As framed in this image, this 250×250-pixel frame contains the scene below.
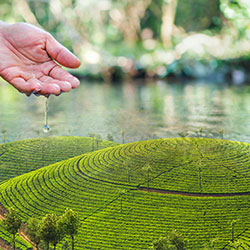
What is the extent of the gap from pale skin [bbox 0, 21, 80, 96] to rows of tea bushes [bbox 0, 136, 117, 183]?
2.24 metres

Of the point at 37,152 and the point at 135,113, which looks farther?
the point at 135,113

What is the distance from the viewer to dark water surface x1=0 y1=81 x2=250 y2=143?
26.0 ft

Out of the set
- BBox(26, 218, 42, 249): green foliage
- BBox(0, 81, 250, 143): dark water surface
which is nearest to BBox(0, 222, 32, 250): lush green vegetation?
BBox(26, 218, 42, 249): green foliage

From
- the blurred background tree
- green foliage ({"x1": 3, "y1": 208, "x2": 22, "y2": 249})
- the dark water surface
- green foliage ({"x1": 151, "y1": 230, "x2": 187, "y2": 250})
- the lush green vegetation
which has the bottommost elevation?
the lush green vegetation

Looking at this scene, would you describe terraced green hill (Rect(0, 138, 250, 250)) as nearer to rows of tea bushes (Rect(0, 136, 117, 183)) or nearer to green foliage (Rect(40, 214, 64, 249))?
rows of tea bushes (Rect(0, 136, 117, 183))

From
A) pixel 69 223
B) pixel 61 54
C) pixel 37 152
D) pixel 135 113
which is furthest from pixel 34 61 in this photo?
pixel 135 113

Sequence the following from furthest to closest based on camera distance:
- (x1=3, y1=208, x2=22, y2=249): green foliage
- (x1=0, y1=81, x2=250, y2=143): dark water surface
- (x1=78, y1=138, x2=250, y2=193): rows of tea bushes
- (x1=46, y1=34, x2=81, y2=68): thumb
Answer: (x1=0, y1=81, x2=250, y2=143): dark water surface < (x1=78, y1=138, x2=250, y2=193): rows of tea bushes < (x1=3, y1=208, x2=22, y2=249): green foliage < (x1=46, y1=34, x2=81, y2=68): thumb

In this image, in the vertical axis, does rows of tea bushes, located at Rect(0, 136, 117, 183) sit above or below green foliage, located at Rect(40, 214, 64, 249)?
above

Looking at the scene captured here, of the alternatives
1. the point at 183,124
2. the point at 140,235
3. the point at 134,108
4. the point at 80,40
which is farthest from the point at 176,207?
the point at 80,40

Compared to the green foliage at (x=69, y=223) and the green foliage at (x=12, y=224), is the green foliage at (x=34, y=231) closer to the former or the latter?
the green foliage at (x=12, y=224)

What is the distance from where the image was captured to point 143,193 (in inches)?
213

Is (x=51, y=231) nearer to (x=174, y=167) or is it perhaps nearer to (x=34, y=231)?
(x=34, y=231)

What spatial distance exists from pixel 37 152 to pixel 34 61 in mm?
2419

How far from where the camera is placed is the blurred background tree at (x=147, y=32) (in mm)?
20906
